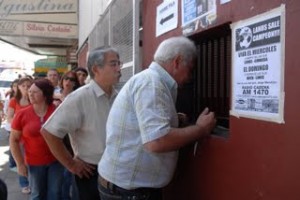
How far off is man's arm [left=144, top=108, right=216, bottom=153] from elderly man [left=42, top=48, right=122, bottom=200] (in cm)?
114

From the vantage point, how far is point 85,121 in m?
3.51

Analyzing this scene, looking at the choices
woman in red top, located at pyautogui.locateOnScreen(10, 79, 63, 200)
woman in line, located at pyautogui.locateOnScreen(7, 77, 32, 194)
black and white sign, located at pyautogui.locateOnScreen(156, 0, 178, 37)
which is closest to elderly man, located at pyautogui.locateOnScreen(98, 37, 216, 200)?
black and white sign, located at pyautogui.locateOnScreen(156, 0, 178, 37)

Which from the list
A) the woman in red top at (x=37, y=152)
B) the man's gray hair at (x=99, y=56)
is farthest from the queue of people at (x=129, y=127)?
the woman in red top at (x=37, y=152)

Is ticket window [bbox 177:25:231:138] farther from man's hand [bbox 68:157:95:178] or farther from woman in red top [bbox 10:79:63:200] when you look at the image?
woman in red top [bbox 10:79:63:200]

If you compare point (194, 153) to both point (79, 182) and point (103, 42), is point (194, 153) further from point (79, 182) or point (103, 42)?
point (103, 42)

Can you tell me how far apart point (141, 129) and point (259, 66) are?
0.66m

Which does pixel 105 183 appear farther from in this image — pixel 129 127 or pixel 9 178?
pixel 9 178

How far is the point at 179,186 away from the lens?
3328 millimetres

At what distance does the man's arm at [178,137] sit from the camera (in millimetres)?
2357

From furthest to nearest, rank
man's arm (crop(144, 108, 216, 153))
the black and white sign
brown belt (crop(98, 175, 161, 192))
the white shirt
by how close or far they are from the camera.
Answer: the white shirt
the black and white sign
brown belt (crop(98, 175, 161, 192))
man's arm (crop(144, 108, 216, 153))

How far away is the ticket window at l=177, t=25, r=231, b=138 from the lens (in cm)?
280

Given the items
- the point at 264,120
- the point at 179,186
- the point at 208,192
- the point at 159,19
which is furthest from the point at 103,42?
the point at 264,120

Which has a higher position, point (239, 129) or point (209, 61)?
point (209, 61)

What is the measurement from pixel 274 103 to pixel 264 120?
0.39 feet
